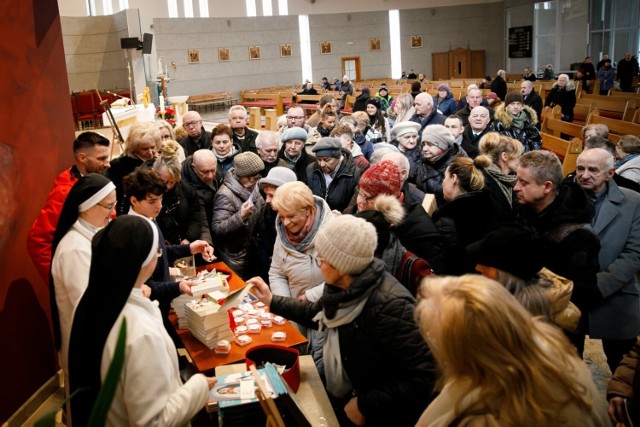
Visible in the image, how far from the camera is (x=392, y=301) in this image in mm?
2547

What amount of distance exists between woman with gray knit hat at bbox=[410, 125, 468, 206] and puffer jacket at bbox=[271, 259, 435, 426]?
281 centimetres

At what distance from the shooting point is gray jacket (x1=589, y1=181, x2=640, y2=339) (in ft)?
12.1

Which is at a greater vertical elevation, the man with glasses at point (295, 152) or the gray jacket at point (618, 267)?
the man with glasses at point (295, 152)

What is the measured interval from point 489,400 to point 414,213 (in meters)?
2.00

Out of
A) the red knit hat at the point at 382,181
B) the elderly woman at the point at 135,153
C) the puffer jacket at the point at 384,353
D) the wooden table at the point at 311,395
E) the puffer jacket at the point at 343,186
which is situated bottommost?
the wooden table at the point at 311,395

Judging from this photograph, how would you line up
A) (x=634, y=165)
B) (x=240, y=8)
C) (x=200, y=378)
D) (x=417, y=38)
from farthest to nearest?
1. (x=417, y=38)
2. (x=240, y=8)
3. (x=634, y=165)
4. (x=200, y=378)

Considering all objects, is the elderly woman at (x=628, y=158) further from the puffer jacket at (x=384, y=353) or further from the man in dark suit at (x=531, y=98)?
the man in dark suit at (x=531, y=98)

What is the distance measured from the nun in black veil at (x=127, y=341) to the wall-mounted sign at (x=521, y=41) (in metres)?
28.1

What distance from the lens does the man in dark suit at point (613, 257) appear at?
371cm

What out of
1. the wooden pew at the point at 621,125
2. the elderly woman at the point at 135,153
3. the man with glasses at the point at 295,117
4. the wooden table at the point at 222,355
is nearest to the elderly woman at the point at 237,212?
the elderly woman at the point at 135,153

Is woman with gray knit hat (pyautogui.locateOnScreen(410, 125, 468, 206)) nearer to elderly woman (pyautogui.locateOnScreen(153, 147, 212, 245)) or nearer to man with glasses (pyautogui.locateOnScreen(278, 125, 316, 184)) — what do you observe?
man with glasses (pyautogui.locateOnScreen(278, 125, 316, 184))

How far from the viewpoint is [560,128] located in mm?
7871

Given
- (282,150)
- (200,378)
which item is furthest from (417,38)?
(200,378)

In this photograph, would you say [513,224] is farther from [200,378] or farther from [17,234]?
[17,234]
